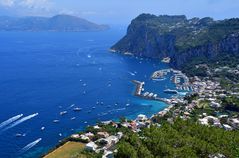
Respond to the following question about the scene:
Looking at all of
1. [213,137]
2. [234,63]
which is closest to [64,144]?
[213,137]

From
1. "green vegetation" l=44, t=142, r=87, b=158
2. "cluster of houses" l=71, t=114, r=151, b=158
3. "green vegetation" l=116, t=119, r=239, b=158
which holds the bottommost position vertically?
"green vegetation" l=44, t=142, r=87, b=158

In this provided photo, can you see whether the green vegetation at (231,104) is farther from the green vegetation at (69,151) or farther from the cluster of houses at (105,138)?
the green vegetation at (69,151)

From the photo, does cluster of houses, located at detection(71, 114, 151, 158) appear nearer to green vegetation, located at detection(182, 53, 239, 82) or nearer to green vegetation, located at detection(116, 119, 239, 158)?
green vegetation, located at detection(116, 119, 239, 158)

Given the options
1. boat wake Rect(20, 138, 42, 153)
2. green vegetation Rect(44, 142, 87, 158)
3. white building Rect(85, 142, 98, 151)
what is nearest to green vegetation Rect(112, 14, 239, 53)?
boat wake Rect(20, 138, 42, 153)

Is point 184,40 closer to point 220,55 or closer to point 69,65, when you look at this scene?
point 220,55

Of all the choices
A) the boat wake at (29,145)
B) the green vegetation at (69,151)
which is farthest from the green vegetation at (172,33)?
the green vegetation at (69,151)

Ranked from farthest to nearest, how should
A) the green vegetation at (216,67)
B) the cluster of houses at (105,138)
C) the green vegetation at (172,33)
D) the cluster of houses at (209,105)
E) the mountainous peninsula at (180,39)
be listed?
the green vegetation at (172,33) < the mountainous peninsula at (180,39) < the green vegetation at (216,67) < the cluster of houses at (209,105) < the cluster of houses at (105,138)
